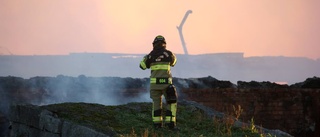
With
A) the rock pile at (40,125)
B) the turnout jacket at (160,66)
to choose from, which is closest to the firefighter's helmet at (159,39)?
the turnout jacket at (160,66)

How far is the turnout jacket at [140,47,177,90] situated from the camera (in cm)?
919

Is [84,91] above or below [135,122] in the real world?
above

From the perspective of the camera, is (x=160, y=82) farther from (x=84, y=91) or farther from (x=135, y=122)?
(x=84, y=91)

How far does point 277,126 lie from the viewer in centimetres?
1577

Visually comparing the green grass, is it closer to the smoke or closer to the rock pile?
the rock pile

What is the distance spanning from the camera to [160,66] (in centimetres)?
920

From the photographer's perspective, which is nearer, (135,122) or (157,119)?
(157,119)

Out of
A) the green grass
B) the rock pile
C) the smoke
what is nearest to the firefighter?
the green grass

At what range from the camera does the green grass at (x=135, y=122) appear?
881cm

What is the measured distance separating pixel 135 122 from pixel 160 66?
3.53ft

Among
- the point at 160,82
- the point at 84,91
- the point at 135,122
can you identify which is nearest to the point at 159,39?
the point at 160,82

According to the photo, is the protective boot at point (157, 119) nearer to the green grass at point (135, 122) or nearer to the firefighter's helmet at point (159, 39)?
the green grass at point (135, 122)

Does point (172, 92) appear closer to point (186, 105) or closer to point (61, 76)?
point (186, 105)

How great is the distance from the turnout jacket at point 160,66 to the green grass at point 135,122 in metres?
0.69
